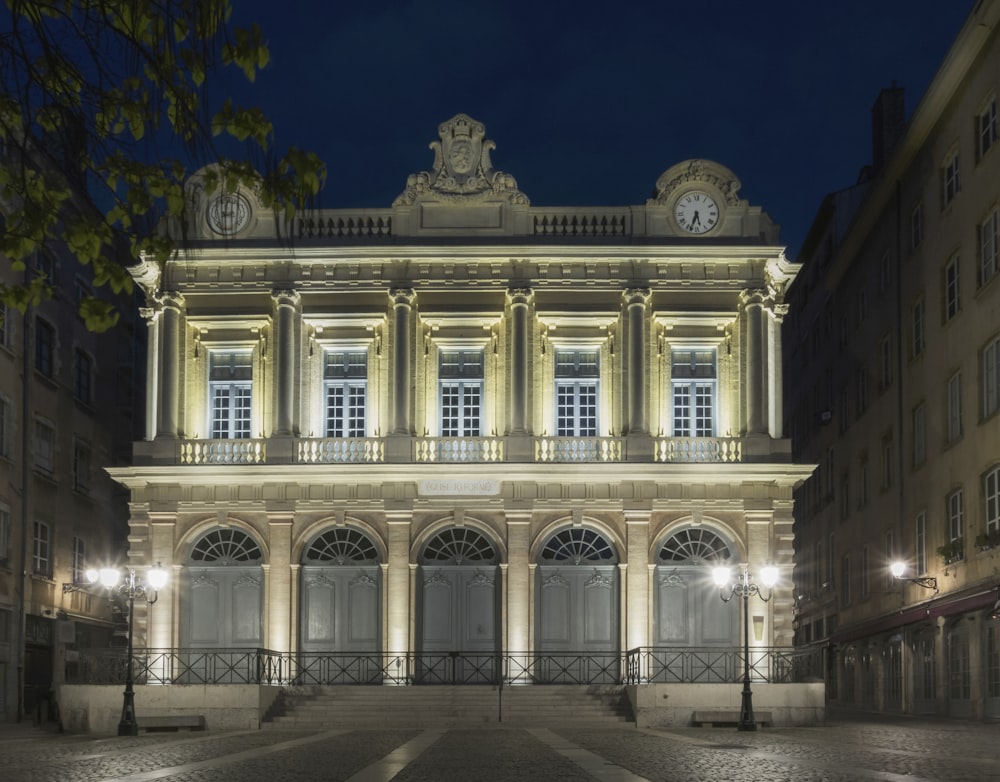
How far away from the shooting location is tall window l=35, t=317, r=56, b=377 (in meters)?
39.0

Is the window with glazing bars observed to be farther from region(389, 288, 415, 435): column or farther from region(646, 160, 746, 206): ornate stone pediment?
region(389, 288, 415, 435): column

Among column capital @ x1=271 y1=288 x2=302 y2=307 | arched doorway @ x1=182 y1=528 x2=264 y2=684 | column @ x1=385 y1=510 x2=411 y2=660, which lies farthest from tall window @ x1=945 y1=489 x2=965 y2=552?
column capital @ x1=271 y1=288 x2=302 y2=307

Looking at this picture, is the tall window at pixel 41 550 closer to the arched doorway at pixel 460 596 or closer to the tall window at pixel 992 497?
the arched doorway at pixel 460 596

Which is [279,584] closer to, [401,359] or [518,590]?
[518,590]

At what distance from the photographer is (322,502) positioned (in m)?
36.3

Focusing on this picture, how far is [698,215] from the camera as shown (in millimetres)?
37781

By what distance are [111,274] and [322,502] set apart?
1078 inches

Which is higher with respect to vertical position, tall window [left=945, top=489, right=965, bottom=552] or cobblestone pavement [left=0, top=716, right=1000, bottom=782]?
tall window [left=945, top=489, right=965, bottom=552]

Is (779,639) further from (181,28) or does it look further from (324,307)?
(181,28)

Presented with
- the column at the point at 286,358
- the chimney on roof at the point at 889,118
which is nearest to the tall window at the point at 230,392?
the column at the point at 286,358

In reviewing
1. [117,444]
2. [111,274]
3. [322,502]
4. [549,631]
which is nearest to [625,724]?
[549,631]

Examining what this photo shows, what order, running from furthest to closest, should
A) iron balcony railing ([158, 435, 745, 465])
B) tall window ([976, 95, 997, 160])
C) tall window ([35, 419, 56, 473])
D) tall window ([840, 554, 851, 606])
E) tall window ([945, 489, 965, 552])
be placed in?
tall window ([840, 554, 851, 606]) < tall window ([35, 419, 56, 473]) < iron balcony railing ([158, 435, 745, 465]) < tall window ([945, 489, 965, 552]) < tall window ([976, 95, 997, 160])

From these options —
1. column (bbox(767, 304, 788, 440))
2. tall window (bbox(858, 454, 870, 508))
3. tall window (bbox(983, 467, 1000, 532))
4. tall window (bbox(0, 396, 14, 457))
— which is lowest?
tall window (bbox(983, 467, 1000, 532))

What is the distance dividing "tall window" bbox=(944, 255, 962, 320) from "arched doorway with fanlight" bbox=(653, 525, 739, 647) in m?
7.35
